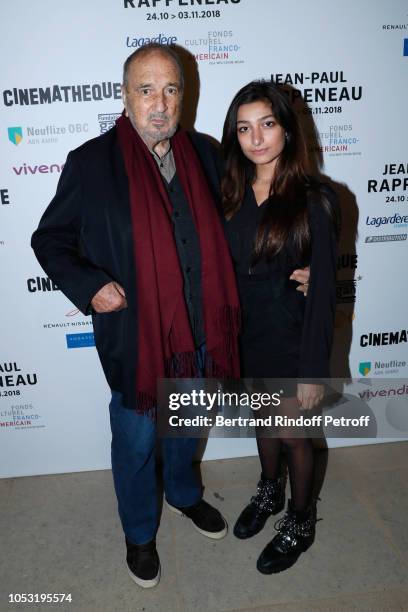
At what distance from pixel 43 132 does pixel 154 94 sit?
701 millimetres

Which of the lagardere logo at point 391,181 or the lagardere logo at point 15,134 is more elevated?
the lagardere logo at point 15,134

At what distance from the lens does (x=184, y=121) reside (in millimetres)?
2176

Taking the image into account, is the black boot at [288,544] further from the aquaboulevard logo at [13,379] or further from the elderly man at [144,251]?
the aquaboulevard logo at [13,379]

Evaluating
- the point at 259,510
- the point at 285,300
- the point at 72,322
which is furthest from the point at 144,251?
the point at 259,510

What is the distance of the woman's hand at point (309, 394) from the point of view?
175 cm

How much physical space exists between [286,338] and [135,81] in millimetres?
1051

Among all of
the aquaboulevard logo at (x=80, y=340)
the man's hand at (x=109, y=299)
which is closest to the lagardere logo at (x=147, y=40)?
the man's hand at (x=109, y=299)

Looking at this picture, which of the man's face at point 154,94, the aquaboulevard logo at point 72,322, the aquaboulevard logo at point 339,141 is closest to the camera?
the man's face at point 154,94

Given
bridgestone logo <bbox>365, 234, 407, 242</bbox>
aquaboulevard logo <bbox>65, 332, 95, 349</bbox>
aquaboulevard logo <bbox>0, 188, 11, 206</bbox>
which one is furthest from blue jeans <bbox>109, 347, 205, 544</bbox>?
bridgestone logo <bbox>365, 234, 407, 242</bbox>

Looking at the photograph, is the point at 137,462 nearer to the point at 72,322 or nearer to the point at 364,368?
the point at 72,322

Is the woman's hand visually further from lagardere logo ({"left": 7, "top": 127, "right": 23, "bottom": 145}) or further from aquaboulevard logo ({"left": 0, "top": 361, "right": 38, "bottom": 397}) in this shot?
lagardere logo ({"left": 7, "top": 127, "right": 23, "bottom": 145})

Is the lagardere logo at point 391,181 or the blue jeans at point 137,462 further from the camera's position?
the lagardere logo at point 391,181

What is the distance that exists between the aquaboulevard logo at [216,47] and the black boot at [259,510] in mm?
1880

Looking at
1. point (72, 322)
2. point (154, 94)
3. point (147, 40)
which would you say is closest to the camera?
point (154, 94)
